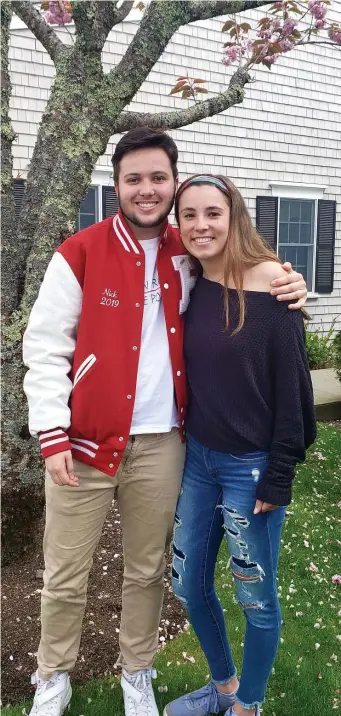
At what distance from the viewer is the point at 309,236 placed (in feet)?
33.5

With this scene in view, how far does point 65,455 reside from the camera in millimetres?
2170

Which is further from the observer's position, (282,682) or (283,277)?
(282,682)

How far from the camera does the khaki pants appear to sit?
2.29m

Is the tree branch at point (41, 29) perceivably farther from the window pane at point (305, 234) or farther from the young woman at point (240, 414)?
the window pane at point (305, 234)

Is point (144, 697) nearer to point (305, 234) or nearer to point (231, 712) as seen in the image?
point (231, 712)

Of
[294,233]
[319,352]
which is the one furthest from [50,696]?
[294,233]

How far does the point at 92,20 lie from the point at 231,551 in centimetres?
250

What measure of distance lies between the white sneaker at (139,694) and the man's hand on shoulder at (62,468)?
2.89ft

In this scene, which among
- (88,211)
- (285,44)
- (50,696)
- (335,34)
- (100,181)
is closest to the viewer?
(50,696)

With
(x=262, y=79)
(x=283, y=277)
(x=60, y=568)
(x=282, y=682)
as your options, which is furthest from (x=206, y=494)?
(x=262, y=79)

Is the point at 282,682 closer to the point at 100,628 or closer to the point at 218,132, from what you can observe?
the point at 100,628

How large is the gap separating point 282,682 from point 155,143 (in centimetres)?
228

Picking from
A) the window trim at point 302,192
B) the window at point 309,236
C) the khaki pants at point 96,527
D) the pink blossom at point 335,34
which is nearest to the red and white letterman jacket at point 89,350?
the khaki pants at point 96,527

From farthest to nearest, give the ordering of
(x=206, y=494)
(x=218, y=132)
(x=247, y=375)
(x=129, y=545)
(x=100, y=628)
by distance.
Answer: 1. (x=218, y=132)
2. (x=100, y=628)
3. (x=129, y=545)
4. (x=206, y=494)
5. (x=247, y=375)
